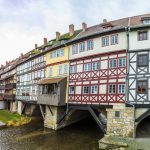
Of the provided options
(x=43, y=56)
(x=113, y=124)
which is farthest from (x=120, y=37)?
(x=43, y=56)

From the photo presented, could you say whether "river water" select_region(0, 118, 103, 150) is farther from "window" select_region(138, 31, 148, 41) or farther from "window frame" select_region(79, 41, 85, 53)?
"window" select_region(138, 31, 148, 41)

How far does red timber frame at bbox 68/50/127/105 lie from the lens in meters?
25.3

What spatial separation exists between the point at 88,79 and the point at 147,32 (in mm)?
8689

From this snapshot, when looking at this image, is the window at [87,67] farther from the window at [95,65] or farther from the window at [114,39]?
the window at [114,39]

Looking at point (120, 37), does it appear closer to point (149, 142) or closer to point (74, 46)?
point (74, 46)

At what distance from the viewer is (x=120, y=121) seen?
79.4ft

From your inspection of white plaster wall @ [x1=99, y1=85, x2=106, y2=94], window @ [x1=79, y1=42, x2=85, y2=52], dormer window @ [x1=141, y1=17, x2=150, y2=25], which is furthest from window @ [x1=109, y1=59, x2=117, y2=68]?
dormer window @ [x1=141, y1=17, x2=150, y2=25]

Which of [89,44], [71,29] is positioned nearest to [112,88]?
[89,44]

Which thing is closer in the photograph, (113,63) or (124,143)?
(124,143)

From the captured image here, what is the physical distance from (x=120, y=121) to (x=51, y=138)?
846 centimetres

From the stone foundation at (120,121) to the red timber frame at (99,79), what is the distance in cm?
93

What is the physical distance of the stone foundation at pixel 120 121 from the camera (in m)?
23.6

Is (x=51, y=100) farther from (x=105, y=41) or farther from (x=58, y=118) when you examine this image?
(x=105, y=41)

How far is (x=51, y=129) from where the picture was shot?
3234cm
